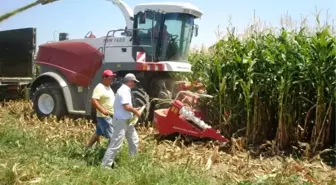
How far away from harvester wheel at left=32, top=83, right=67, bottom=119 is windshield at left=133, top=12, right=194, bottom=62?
1927 millimetres

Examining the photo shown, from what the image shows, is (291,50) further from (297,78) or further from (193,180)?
(193,180)

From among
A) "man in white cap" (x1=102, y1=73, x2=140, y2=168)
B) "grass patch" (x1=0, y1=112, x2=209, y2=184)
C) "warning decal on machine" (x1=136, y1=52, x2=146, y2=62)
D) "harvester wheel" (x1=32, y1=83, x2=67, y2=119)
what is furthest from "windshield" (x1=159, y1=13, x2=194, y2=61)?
"man in white cap" (x1=102, y1=73, x2=140, y2=168)

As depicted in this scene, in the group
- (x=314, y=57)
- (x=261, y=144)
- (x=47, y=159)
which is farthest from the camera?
(x=261, y=144)

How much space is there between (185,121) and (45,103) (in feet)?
12.7

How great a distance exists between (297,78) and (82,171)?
127 inches

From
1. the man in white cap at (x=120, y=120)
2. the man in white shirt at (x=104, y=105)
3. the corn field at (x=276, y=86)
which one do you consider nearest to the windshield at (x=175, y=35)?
the corn field at (x=276, y=86)

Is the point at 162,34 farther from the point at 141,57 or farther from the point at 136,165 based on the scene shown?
the point at 136,165

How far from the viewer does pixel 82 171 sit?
444cm

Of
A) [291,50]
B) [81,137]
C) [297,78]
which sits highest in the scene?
[291,50]

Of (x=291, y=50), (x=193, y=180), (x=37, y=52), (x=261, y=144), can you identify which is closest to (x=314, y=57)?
(x=291, y=50)

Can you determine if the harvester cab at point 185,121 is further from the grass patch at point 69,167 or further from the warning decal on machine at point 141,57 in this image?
the warning decal on machine at point 141,57

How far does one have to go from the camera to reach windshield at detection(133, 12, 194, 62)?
7.79m

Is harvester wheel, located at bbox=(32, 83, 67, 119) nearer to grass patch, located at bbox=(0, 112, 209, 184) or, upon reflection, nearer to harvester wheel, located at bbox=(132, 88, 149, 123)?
harvester wheel, located at bbox=(132, 88, 149, 123)

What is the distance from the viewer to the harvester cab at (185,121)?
19.8 feet
